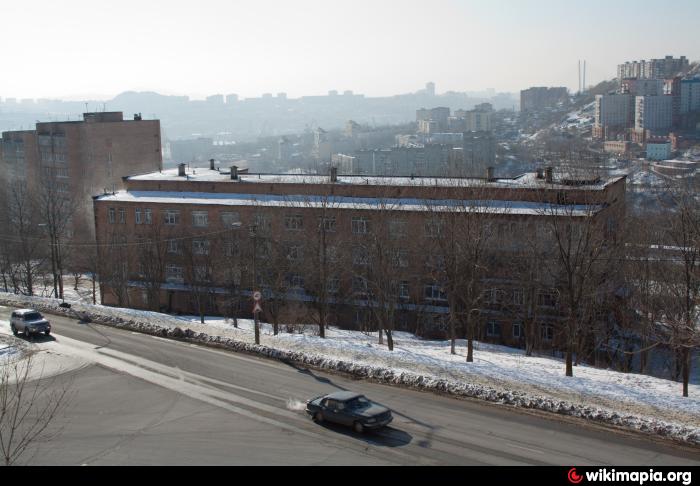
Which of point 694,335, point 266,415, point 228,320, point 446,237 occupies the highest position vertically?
point 446,237

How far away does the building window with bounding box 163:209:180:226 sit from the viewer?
147 feet

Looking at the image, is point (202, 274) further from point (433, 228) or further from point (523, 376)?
point (523, 376)

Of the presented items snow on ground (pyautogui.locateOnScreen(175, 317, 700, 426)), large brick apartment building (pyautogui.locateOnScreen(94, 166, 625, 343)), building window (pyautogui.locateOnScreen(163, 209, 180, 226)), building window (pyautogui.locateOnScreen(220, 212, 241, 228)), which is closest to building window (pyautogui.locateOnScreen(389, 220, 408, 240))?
large brick apartment building (pyautogui.locateOnScreen(94, 166, 625, 343))

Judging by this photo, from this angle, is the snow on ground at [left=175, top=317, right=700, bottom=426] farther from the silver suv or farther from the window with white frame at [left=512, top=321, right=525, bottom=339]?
the window with white frame at [left=512, top=321, right=525, bottom=339]

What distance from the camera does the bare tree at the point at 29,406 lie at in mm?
16312

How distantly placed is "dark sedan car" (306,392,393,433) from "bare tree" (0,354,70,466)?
250 inches

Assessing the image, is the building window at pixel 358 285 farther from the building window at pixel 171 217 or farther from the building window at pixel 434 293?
the building window at pixel 171 217

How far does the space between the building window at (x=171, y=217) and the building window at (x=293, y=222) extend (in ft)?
30.5

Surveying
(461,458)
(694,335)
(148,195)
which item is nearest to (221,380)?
(461,458)

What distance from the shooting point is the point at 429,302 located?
37.6 metres

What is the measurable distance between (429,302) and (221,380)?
18189 mm

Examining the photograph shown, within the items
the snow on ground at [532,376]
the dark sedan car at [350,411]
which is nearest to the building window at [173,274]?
the snow on ground at [532,376]

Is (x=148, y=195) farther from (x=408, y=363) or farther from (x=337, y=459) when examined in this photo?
(x=337, y=459)

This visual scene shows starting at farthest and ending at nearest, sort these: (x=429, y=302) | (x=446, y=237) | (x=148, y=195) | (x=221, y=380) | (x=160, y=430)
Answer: (x=148, y=195), (x=429, y=302), (x=446, y=237), (x=221, y=380), (x=160, y=430)
